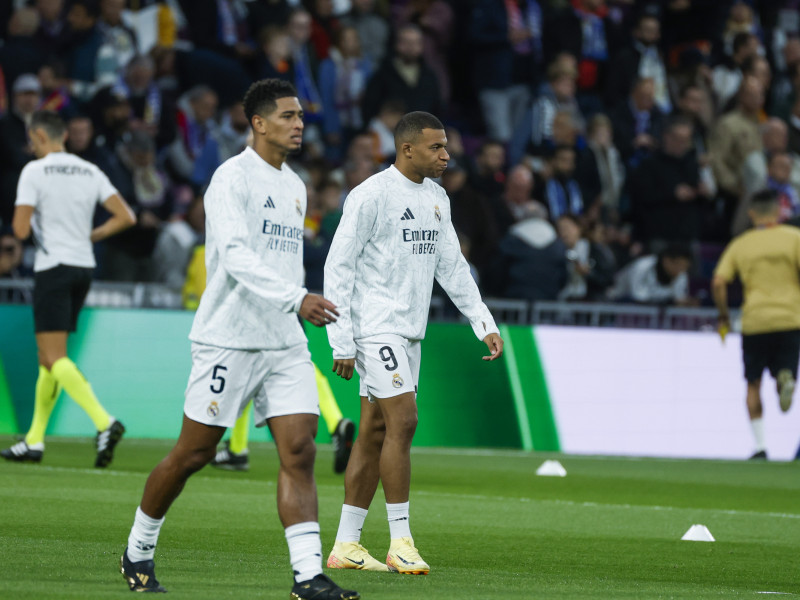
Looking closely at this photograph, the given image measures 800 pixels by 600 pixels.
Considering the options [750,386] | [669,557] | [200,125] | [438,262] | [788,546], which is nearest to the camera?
[438,262]

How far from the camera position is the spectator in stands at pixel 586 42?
73.9ft

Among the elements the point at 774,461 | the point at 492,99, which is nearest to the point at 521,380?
the point at 774,461

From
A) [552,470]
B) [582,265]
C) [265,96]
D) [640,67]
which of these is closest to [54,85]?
[582,265]

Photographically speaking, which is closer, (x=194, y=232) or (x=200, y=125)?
(x=194, y=232)

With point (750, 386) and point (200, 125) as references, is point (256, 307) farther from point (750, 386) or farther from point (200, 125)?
point (200, 125)

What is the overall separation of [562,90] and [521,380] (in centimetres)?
629

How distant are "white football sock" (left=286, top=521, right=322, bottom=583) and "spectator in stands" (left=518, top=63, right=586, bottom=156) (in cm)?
1514

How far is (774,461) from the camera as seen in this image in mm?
16250

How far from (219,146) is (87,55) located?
6.41 feet

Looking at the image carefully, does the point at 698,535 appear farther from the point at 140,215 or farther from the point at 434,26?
the point at 434,26

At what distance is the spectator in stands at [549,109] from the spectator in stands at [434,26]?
144cm

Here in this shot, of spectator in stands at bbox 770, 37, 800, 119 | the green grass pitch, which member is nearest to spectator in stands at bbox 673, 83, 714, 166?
spectator in stands at bbox 770, 37, 800, 119

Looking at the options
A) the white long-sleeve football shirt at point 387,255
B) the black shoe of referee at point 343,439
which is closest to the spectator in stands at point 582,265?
the black shoe of referee at point 343,439

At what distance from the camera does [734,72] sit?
76.6 ft
